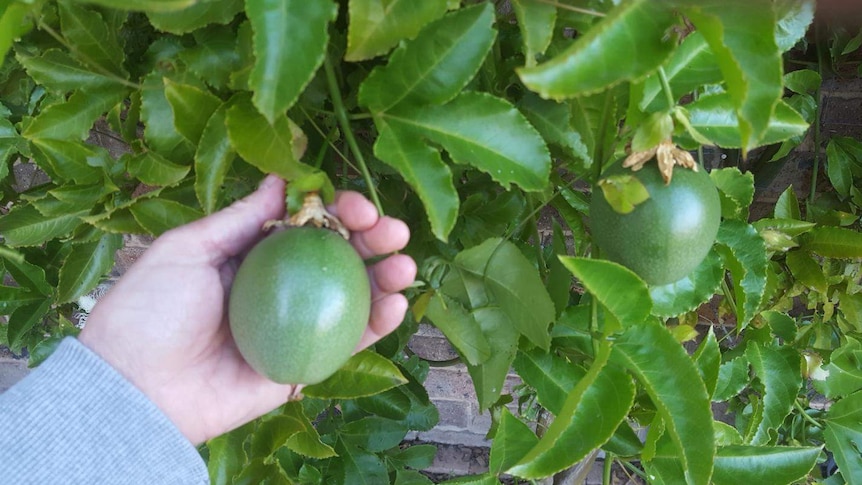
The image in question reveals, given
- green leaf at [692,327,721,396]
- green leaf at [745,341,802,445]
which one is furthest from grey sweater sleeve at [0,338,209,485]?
green leaf at [745,341,802,445]

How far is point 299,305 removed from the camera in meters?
0.48

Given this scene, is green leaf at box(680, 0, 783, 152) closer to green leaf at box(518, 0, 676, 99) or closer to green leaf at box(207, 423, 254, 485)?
green leaf at box(518, 0, 676, 99)

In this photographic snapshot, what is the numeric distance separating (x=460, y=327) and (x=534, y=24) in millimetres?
290

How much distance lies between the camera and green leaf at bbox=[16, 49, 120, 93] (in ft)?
1.75

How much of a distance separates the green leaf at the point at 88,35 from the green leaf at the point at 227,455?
1.41 ft

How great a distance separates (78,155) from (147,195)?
11cm

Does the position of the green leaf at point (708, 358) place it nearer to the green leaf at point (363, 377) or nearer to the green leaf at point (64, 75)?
the green leaf at point (363, 377)

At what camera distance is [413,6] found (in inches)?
16.1

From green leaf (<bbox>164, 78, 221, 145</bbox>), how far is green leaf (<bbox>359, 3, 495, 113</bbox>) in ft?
0.39

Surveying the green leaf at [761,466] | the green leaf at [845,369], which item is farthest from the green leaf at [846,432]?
the green leaf at [761,466]

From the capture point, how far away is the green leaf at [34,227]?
662 mm

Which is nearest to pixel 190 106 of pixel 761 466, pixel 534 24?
pixel 534 24

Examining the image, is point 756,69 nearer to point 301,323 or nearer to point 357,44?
point 357,44

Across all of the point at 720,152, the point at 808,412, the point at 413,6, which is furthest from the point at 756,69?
the point at 808,412
